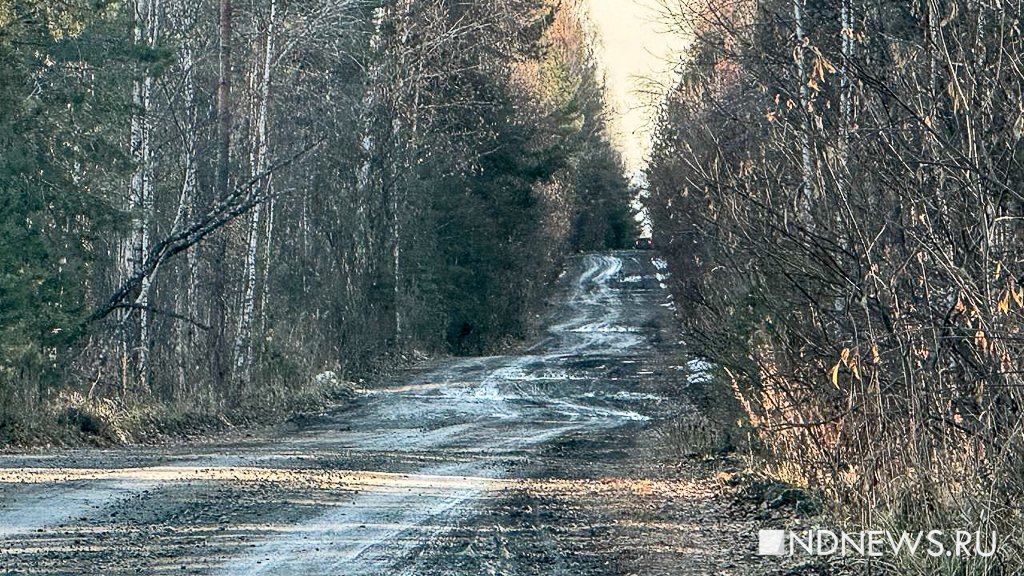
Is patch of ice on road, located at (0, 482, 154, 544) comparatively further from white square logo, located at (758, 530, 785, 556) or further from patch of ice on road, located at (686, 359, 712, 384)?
patch of ice on road, located at (686, 359, 712, 384)

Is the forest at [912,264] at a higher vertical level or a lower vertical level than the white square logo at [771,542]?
higher

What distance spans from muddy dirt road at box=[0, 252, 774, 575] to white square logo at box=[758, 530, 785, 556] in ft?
3.66

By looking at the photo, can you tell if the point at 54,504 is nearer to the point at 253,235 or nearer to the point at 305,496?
the point at 305,496

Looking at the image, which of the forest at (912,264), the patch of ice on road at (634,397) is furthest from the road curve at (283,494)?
the forest at (912,264)

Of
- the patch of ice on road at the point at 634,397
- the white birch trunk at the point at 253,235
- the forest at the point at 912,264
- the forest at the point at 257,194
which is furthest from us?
the patch of ice on road at the point at 634,397

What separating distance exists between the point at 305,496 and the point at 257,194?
7.82 metres

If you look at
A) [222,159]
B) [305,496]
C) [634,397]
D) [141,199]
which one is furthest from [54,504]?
[634,397]

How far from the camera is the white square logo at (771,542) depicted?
8938 mm

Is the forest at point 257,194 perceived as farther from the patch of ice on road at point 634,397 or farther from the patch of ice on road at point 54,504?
the patch of ice on road at point 634,397

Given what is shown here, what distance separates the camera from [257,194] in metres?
18.0

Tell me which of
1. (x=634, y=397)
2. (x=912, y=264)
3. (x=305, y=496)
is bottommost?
(x=305, y=496)

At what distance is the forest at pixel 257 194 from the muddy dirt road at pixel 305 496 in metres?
2.53

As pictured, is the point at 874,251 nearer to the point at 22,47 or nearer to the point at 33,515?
the point at 33,515

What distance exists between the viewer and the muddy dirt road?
8094mm
